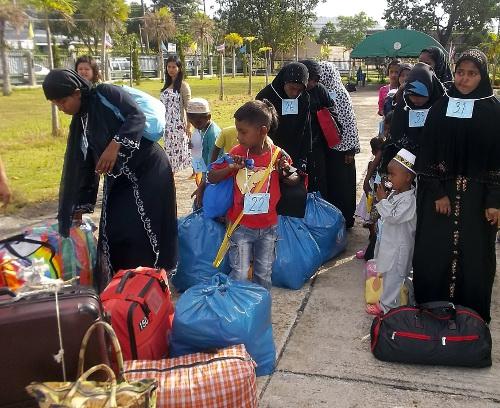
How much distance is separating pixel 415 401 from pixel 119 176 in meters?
2.08

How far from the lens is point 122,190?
3.21 metres

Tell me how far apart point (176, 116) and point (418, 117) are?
4.41 m

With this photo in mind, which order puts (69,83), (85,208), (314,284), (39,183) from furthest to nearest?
→ (39,183) < (314,284) < (85,208) < (69,83)

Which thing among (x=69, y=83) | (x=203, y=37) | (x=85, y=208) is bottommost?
(x=85, y=208)

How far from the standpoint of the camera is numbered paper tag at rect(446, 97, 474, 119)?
3014mm

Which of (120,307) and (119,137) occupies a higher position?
(119,137)

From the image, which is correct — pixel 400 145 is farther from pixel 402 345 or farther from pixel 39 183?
pixel 39 183

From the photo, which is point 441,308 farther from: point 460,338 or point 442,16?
point 442,16

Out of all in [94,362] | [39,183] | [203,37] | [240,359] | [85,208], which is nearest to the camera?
[94,362]

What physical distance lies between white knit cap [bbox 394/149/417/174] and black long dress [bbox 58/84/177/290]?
4.86 feet

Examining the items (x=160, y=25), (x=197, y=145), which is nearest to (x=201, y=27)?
(x=160, y=25)

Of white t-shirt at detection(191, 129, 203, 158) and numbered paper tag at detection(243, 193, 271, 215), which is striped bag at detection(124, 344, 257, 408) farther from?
white t-shirt at detection(191, 129, 203, 158)

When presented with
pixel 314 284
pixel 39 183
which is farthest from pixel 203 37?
pixel 314 284

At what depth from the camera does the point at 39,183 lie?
7246 mm
